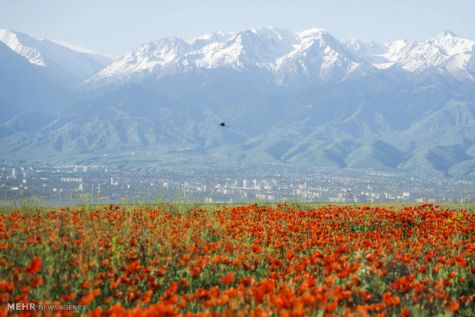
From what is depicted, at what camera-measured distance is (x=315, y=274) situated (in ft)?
33.6

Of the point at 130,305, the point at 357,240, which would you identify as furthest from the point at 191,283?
the point at 357,240

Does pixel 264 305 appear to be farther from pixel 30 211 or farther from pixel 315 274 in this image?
pixel 30 211

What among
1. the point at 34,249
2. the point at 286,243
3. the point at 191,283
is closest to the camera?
the point at 191,283

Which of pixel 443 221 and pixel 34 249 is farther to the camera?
pixel 443 221

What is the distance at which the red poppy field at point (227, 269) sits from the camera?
7.59 m

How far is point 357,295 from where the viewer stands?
8664mm

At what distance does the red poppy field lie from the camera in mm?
7590

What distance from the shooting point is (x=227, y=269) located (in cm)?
1036

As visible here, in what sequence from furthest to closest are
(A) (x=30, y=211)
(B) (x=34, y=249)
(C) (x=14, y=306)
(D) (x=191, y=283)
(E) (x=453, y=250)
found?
(A) (x=30, y=211), (E) (x=453, y=250), (B) (x=34, y=249), (D) (x=191, y=283), (C) (x=14, y=306)

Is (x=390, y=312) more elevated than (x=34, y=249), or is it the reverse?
(x=34, y=249)

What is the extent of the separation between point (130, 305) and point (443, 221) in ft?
34.5

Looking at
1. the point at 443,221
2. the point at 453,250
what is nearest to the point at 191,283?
the point at 453,250

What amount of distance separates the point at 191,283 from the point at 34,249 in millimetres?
3210

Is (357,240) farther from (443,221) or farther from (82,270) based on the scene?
(82,270)
